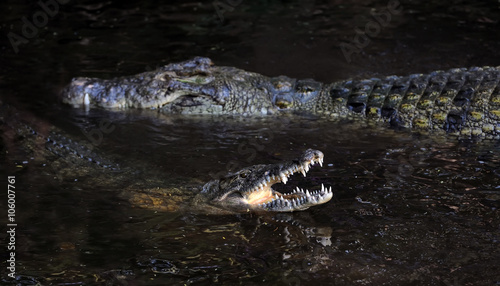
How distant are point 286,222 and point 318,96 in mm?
3310

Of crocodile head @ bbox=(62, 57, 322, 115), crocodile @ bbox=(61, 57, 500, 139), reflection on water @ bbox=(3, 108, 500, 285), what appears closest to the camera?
reflection on water @ bbox=(3, 108, 500, 285)

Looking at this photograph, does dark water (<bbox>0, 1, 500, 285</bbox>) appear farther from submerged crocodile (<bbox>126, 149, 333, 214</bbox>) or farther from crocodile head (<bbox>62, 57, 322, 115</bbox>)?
crocodile head (<bbox>62, 57, 322, 115</bbox>)

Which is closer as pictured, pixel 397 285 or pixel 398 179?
pixel 397 285

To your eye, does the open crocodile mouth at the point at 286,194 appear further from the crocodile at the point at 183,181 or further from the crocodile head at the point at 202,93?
the crocodile head at the point at 202,93

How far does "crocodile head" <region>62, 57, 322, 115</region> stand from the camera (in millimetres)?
8594

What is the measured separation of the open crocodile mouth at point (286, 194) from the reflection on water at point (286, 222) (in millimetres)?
107

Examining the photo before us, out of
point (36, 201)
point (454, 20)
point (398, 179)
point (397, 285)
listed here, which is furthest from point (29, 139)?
point (454, 20)

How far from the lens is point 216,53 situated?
35.0 ft

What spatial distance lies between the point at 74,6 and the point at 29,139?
652 cm

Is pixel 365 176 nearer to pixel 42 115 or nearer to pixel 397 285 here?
pixel 397 285

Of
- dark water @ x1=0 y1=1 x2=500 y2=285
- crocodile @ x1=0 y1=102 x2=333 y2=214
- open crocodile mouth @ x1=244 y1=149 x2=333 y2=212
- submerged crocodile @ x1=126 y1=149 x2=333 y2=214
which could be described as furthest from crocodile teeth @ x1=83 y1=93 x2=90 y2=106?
open crocodile mouth @ x1=244 y1=149 x2=333 y2=212

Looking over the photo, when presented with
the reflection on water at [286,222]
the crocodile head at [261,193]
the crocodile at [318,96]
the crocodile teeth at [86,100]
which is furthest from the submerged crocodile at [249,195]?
the crocodile teeth at [86,100]

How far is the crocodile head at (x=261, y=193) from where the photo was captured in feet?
17.6

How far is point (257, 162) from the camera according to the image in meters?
6.78
